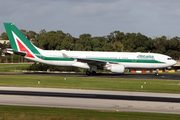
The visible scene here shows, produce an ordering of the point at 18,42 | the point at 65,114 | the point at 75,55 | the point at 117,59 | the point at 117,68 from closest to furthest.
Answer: the point at 65,114 → the point at 117,68 → the point at 117,59 → the point at 18,42 → the point at 75,55

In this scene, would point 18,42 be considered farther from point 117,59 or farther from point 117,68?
point 117,68

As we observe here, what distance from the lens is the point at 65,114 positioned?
14.0 m

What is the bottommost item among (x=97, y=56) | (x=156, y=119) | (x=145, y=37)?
(x=156, y=119)

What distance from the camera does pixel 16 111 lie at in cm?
1461

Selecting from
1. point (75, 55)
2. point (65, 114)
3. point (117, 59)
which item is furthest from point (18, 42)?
point (65, 114)

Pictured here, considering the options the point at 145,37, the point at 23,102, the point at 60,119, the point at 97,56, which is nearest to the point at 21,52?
the point at 97,56

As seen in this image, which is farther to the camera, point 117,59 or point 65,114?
point 117,59

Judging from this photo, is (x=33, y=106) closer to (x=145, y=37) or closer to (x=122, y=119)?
(x=122, y=119)

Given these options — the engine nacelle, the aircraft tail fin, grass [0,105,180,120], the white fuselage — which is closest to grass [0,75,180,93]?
the engine nacelle

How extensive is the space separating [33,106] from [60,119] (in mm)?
4076

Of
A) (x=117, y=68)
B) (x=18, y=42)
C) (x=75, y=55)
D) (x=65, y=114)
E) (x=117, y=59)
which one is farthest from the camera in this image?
(x=75, y=55)

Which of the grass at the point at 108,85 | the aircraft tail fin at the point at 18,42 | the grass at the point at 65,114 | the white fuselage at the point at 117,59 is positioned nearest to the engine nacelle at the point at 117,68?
the white fuselage at the point at 117,59

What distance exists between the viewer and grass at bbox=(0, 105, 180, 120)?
1283 centimetres

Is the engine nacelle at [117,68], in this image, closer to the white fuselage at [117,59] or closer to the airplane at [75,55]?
the airplane at [75,55]
